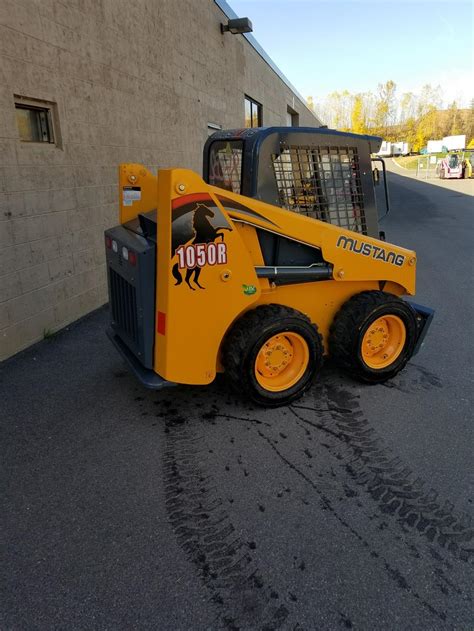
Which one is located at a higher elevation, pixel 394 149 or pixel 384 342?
pixel 394 149

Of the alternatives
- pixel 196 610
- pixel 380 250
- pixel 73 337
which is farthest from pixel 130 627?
pixel 73 337

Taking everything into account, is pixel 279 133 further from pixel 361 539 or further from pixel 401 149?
pixel 401 149

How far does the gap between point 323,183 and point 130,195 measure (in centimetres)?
176

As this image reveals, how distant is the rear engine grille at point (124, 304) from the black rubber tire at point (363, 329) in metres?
1.77

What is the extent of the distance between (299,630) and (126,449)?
177 cm

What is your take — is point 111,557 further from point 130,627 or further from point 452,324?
point 452,324

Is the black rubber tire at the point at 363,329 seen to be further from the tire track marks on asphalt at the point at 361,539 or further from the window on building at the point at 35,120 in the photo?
the window on building at the point at 35,120

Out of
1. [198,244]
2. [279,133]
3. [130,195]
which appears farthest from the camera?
[130,195]

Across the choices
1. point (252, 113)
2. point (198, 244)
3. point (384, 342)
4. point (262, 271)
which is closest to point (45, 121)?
point (198, 244)

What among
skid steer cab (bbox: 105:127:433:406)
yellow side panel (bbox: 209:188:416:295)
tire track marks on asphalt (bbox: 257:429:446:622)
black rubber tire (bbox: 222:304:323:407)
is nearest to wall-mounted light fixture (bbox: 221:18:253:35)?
skid steer cab (bbox: 105:127:433:406)

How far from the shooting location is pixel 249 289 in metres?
3.56

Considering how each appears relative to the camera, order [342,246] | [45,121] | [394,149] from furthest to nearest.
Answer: [394,149]
[45,121]
[342,246]

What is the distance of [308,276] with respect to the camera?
388 cm

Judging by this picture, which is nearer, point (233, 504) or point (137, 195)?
point (233, 504)
